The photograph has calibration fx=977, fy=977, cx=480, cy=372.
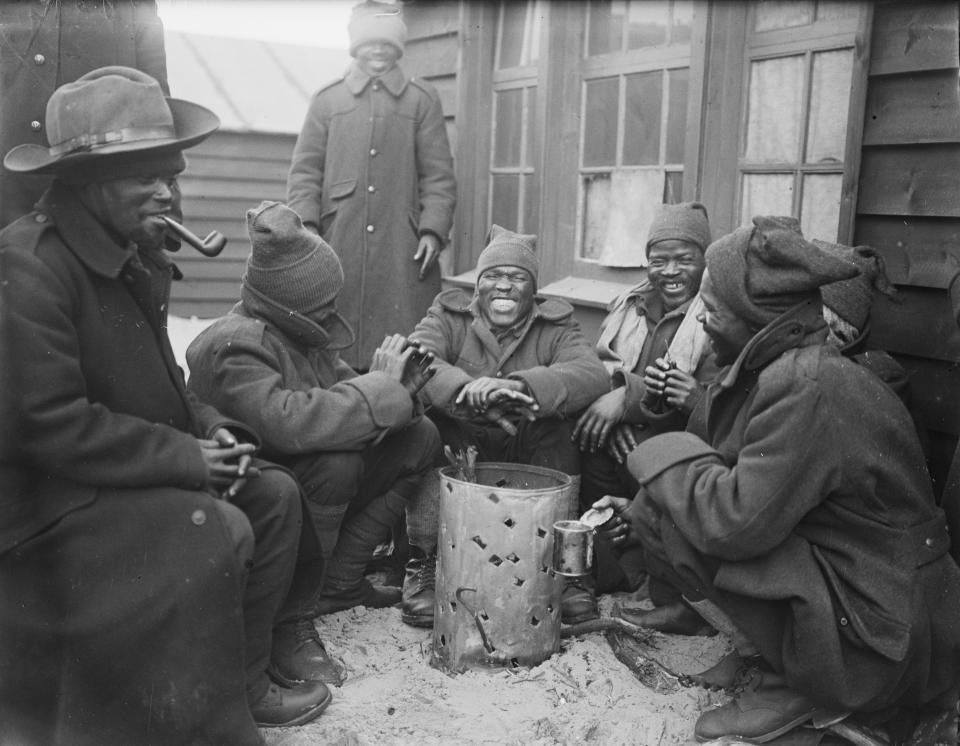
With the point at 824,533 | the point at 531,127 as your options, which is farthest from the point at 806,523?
the point at 531,127

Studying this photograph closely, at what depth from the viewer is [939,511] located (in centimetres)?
283

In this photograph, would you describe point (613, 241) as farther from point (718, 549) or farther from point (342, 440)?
point (718, 549)

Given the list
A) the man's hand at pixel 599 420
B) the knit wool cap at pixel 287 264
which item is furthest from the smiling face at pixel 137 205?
the man's hand at pixel 599 420

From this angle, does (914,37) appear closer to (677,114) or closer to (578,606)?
(677,114)

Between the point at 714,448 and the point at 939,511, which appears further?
the point at 714,448

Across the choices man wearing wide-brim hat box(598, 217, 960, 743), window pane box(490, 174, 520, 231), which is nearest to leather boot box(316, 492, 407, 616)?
man wearing wide-brim hat box(598, 217, 960, 743)

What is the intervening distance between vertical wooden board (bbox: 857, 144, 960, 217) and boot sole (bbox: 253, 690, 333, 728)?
2.63 meters

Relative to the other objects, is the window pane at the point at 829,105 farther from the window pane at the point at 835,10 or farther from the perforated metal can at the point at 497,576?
the perforated metal can at the point at 497,576

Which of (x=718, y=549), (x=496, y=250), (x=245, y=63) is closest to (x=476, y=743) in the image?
(x=718, y=549)

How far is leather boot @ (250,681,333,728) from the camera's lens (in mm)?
2896

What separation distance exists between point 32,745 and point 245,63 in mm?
11411

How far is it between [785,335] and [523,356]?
156 centimetres

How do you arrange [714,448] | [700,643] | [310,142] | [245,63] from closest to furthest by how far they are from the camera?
[714,448] → [700,643] → [310,142] → [245,63]

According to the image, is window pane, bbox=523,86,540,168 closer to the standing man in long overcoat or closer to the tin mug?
the standing man in long overcoat
